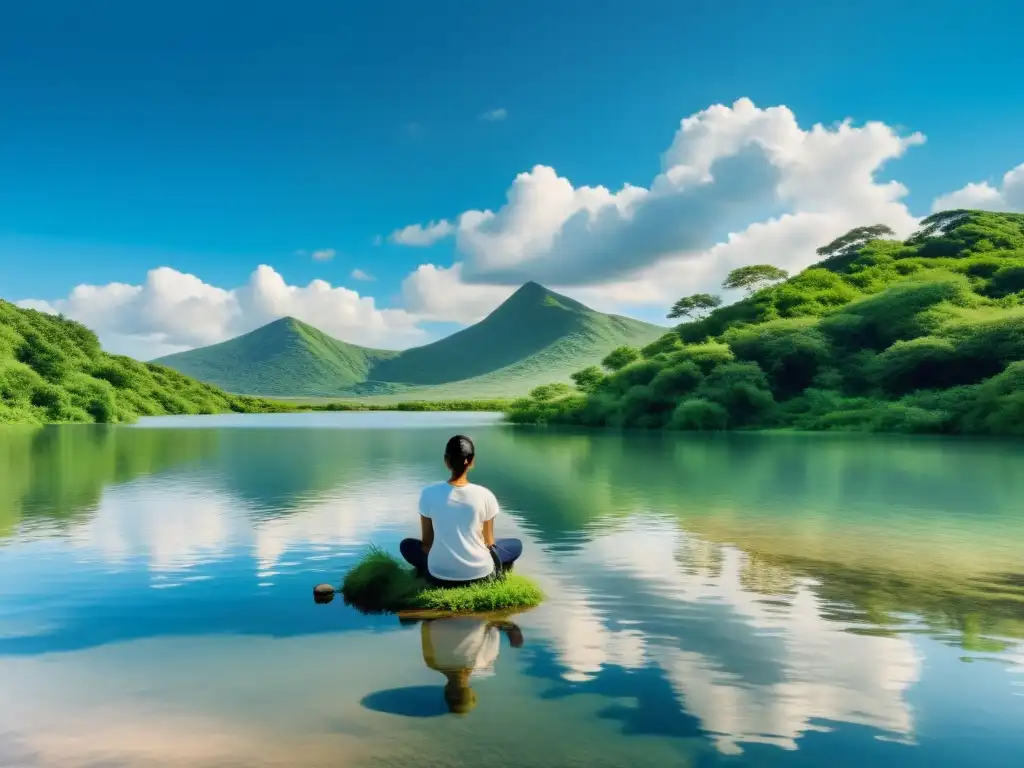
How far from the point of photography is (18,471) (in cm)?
2489

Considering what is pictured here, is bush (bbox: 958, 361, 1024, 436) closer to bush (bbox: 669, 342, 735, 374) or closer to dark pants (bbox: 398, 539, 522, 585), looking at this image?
bush (bbox: 669, 342, 735, 374)

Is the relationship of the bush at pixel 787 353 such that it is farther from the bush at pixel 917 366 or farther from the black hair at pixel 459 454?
the black hair at pixel 459 454

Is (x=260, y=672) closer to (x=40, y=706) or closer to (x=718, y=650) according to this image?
(x=40, y=706)

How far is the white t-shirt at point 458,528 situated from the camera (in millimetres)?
7945

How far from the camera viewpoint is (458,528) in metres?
8.06

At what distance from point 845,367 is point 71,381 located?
7405cm

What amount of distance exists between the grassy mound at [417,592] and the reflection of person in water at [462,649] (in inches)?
7.1

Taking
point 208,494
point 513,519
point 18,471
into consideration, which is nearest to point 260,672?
point 513,519

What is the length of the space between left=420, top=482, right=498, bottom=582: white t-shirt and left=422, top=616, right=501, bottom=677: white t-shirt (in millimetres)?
503

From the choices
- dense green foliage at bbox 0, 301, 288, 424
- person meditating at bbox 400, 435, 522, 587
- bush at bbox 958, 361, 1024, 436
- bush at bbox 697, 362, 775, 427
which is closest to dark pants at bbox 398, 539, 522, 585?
person meditating at bbox 400, 435, 522, 587

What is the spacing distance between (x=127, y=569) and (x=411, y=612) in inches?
199

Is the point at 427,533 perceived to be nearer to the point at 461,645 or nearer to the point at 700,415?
the point at 461,645

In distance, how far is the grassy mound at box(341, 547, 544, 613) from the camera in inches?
318

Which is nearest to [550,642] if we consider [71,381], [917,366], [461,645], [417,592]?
[461,645]
